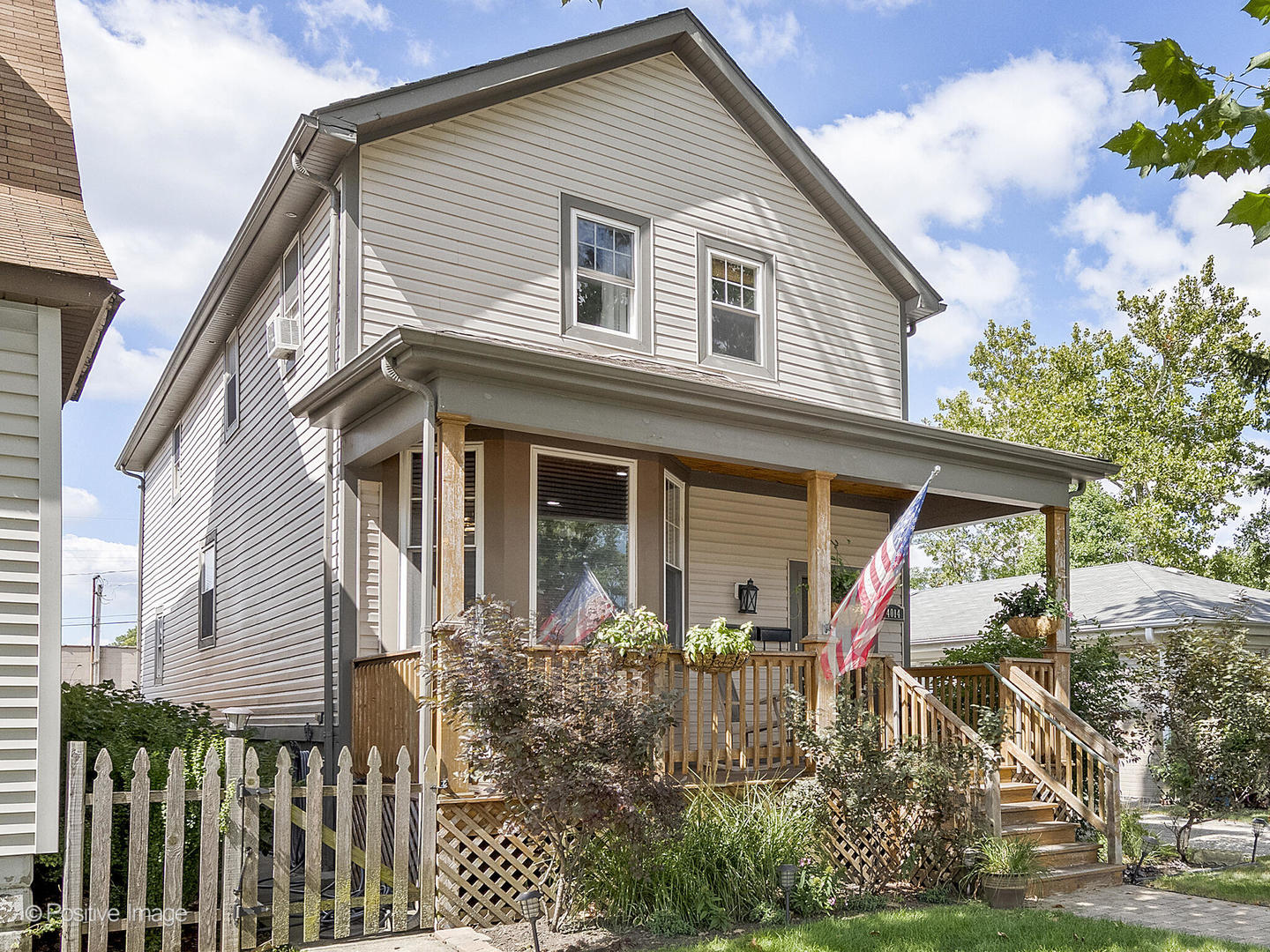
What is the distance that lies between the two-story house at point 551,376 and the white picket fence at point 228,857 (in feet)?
4.67

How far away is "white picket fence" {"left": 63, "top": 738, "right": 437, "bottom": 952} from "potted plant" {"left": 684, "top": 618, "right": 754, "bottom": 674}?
98.9 inches

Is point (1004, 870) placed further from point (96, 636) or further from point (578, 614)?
point (96, 636)

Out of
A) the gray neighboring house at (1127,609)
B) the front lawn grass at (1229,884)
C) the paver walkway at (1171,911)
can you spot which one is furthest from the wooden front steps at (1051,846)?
the gray neighboring house at (1127,609)

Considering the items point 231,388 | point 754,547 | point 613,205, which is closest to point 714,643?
point 754,547

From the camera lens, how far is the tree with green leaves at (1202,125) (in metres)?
4.46

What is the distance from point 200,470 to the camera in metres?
16.5

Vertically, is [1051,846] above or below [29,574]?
below

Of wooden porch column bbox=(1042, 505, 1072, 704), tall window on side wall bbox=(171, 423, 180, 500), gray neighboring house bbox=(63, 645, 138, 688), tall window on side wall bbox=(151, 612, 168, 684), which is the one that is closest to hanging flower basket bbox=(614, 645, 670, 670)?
wooden porch column bbox=(1042, 505, 1072, 704)

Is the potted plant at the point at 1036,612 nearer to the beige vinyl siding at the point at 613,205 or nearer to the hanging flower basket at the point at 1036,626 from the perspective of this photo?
the hanging flower basket at the point at 1036,626

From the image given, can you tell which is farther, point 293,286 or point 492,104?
point 293,286

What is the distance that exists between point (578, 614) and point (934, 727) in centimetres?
350

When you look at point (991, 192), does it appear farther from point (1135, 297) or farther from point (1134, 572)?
point (1134, 572)

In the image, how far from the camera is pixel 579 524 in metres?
10.3

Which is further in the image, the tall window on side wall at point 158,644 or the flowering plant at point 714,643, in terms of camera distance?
the tall window on side wall at point 158,644
